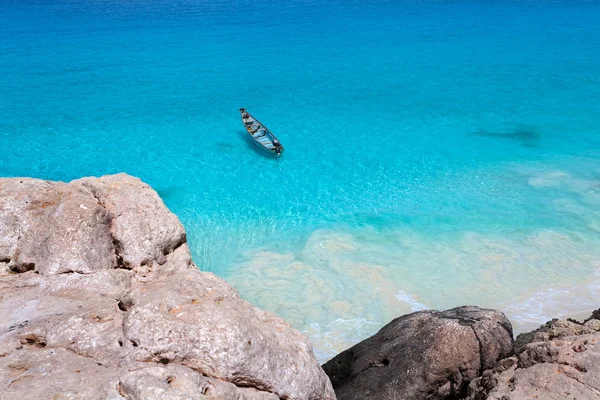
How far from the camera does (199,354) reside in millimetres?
5273

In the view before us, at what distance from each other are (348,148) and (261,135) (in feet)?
12.6

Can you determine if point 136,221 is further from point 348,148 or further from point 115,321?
point 348,148

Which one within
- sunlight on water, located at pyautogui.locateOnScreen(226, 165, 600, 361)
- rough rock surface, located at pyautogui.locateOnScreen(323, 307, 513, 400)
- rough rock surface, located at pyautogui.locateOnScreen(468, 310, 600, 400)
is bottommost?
sunlight on water, located at pyautogui.locateOnScreen(226, 165, 600, 361)

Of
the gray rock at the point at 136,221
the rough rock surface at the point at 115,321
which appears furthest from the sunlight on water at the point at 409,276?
the rough rock surface at the point at 115,321

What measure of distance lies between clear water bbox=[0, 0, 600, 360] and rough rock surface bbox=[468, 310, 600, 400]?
524 cm

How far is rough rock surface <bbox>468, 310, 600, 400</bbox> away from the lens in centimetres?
628

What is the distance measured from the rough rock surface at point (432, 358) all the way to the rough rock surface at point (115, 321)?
201 centimetres

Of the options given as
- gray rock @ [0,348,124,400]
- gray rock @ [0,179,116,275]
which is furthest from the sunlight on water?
gray rock @ [0,348,124,400]

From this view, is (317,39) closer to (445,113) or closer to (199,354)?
(445,113)

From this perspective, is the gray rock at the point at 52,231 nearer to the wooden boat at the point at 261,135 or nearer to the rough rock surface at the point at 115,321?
the rough rock surface at the point at 115,321

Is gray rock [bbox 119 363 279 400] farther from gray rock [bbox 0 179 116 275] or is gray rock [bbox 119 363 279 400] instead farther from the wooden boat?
the wooden boat

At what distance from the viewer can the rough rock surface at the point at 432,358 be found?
7.73m

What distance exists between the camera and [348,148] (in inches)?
906

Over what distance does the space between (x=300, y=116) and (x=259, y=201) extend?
846cm
